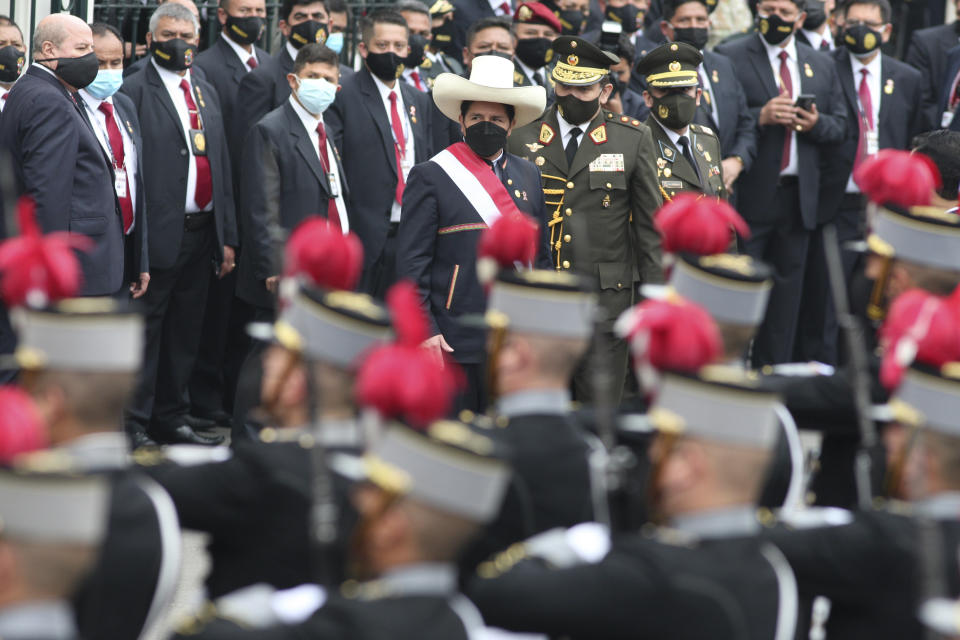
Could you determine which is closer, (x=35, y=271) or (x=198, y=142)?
(x=35, y=271)

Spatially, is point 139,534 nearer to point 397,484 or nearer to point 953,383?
point 397,484

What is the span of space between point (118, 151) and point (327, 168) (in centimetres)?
109

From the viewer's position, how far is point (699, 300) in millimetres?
4562

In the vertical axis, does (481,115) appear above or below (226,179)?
above

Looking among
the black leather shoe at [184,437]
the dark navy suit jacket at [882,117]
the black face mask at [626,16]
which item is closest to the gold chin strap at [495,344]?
the black leather shoe at [184,437]

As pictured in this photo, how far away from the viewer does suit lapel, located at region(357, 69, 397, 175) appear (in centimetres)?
895

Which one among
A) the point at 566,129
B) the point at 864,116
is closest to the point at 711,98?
the point at 864,116

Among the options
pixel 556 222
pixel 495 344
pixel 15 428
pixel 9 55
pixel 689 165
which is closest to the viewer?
pixel 15 428

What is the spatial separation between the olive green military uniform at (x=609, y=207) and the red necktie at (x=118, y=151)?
2.00 m

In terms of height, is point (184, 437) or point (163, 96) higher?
point (163, 96)

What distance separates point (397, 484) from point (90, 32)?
5.15m

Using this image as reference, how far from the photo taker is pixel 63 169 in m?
7.55

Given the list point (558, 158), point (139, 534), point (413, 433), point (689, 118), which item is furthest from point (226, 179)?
point (413, 433)

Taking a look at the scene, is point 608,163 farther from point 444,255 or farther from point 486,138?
point 444,255
